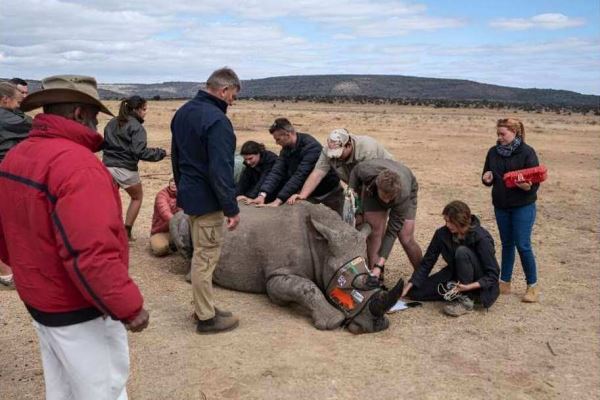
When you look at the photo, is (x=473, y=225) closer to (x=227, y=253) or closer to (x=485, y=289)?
(x=485, y=289)

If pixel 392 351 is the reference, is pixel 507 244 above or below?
above

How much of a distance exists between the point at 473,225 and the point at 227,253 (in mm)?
2610

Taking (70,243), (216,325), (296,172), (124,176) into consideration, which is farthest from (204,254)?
(124,176)

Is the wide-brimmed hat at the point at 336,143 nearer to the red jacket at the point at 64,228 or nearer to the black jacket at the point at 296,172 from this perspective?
the black jacket at the point at 296,172

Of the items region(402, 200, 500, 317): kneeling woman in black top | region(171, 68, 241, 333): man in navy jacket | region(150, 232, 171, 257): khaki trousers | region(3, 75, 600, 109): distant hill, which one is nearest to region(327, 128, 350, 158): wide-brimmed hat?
region(402, 200, 500, 317): kneeling woman in black top

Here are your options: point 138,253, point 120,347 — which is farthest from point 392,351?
point 138,253

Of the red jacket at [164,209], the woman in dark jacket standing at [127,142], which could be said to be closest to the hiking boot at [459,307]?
the red jacket at [164,209]

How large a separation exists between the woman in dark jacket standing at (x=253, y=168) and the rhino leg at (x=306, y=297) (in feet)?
5.11

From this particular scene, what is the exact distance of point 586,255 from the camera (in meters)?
8.03

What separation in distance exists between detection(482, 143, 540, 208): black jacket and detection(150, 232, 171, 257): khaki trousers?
403 cm

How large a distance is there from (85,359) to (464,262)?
13.8 feet

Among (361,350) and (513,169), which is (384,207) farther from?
(361,350)

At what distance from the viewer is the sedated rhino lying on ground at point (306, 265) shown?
548 cm

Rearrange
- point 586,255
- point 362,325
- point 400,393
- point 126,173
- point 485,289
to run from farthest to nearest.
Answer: point 586,255 < point 126,173 < point 485,289 < point 362,325 < point 400,393
